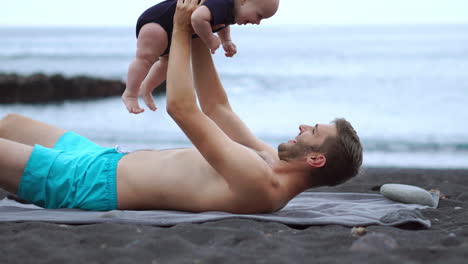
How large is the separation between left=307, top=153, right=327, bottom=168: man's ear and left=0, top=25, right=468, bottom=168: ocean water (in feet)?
21.3

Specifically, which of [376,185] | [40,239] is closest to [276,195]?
[40,239]

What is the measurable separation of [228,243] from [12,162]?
5.41ft

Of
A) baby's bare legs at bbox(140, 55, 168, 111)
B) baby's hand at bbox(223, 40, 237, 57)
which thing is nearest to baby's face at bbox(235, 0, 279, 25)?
baby's hand at bbox(223, 40, 237, 57)

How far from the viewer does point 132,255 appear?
2.83 metres

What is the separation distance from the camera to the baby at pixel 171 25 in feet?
12.0

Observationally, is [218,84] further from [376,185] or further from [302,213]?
[376,185]

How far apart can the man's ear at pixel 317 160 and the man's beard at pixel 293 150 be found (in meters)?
0.05

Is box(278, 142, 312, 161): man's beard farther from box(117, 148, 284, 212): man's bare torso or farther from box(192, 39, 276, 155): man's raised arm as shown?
box(192, 39, 276, 155): man's raised arm

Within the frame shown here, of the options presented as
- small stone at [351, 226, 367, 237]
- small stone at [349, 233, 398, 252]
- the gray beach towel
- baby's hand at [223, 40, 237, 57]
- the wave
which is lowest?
the gray beach towel

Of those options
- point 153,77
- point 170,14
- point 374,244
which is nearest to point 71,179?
point 153,77

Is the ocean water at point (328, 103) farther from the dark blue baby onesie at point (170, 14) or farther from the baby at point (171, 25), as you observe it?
the dark blue baby onesie at point (170, 14)

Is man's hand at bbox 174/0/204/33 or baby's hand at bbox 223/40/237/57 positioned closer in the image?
man's hand at bbox 174/0/204/33

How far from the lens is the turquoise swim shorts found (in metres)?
3.89

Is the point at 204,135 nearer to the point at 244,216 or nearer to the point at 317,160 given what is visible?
the point at 244,216
